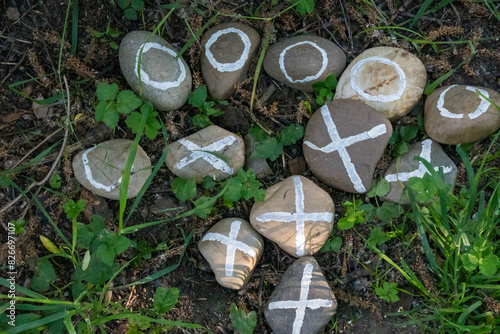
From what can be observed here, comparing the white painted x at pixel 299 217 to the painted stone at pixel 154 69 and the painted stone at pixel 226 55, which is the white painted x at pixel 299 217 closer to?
the painted stone at pixel 226 55

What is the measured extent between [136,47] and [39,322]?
151 cm

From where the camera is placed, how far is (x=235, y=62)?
2.57m

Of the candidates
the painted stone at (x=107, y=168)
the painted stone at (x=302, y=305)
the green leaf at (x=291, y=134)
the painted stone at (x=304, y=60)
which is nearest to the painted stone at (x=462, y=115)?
the painted stone at (x=304, y=60)

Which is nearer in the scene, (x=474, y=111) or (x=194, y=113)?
(x=474, y=111)

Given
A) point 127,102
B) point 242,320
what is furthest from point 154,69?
point 242,320

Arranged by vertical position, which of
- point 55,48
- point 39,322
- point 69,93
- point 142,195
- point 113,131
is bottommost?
point 39,322

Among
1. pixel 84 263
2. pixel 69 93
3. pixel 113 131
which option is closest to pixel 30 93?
pixel 69 93

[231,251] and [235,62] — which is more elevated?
[235,62]

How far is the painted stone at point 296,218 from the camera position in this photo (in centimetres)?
250

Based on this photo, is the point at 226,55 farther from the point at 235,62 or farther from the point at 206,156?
the point at 206,156

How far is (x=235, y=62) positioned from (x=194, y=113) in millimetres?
382

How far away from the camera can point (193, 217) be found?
2.57 meters

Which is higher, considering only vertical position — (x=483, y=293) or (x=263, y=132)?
(x=263, y=132)

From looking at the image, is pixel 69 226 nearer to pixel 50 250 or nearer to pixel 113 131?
pixel 50 250
